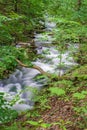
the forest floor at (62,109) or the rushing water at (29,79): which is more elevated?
the rushing water at (29,79)

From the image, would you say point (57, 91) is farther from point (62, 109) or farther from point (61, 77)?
point (61, 77)

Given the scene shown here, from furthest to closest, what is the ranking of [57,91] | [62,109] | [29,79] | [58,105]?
[29,79] < [57,91] < [58,105] < [62,109]

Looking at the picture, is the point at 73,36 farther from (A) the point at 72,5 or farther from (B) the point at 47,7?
(B) the point at 47,7

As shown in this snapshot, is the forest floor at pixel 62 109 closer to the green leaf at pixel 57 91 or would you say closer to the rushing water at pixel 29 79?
the green leaf at pixel 57 91

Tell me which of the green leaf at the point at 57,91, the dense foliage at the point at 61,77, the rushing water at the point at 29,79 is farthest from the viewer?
the rushing water at the point at 29,79

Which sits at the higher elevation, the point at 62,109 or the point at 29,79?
the point at 29,79

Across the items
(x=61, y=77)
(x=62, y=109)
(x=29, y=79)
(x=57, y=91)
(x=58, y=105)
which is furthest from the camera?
(x=29, y=79)

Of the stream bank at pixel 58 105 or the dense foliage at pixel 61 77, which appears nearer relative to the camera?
the stream bank at pixel 58 105

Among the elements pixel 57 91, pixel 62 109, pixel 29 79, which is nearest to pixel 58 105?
pixel 62 109

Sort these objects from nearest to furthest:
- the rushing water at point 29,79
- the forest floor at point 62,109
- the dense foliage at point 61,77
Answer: the forest floor at point 62,109, the dense foliage at point 61,77, the rushing water at point 29,79

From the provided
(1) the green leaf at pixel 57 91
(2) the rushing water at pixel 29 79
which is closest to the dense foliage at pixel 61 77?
(1) the green leaf at pixel 57 91

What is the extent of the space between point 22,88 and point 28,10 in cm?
562

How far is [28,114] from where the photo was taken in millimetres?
6156

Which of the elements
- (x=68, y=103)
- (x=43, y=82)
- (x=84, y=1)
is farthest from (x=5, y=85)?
(x=84, y=1)
